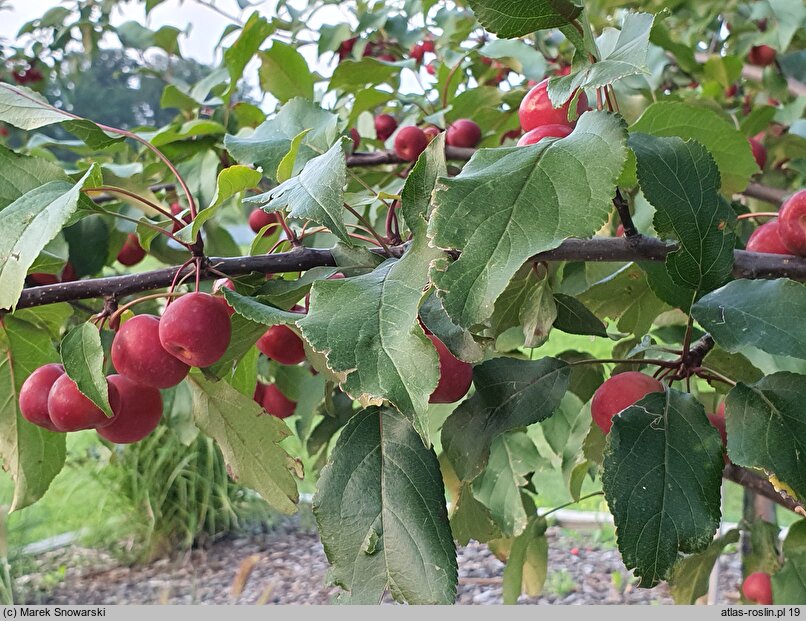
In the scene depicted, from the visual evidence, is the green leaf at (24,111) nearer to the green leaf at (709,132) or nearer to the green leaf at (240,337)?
the green leaf at (240,337)

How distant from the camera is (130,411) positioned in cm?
57

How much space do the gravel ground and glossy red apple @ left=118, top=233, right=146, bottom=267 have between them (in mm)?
1498

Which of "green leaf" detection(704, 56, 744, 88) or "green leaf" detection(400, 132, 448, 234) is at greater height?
"green leaf" detection(704, 56, 744, 88)

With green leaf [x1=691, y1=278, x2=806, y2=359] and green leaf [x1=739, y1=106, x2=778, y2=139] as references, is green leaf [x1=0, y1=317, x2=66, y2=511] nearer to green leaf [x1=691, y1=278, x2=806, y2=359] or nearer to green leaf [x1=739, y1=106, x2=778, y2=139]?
green leaf [x1=691, y1=278, x2=806, y2=359]

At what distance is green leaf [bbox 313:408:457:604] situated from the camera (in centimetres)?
44

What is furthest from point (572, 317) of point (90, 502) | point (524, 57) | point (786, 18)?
point (90, 502)

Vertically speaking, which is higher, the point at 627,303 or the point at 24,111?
the point at 24,111

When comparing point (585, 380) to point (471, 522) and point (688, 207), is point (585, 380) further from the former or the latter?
point (688, 207)

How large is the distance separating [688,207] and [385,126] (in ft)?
2.70

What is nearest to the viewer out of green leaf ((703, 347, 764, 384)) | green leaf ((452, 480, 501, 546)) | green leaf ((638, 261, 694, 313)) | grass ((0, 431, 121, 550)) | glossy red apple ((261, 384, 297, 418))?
green leaf ((638, 261, 694, 313))

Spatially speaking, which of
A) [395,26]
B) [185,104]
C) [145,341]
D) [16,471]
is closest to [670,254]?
[145,341]

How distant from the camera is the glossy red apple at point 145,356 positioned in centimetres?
52

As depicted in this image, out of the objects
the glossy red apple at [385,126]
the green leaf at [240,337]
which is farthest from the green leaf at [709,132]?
the glossy red apple at [385,126]

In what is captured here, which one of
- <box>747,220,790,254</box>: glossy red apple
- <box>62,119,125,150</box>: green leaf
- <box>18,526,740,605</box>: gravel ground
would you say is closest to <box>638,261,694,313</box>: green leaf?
<box>747,220,790,254</box>: glossy red apple
